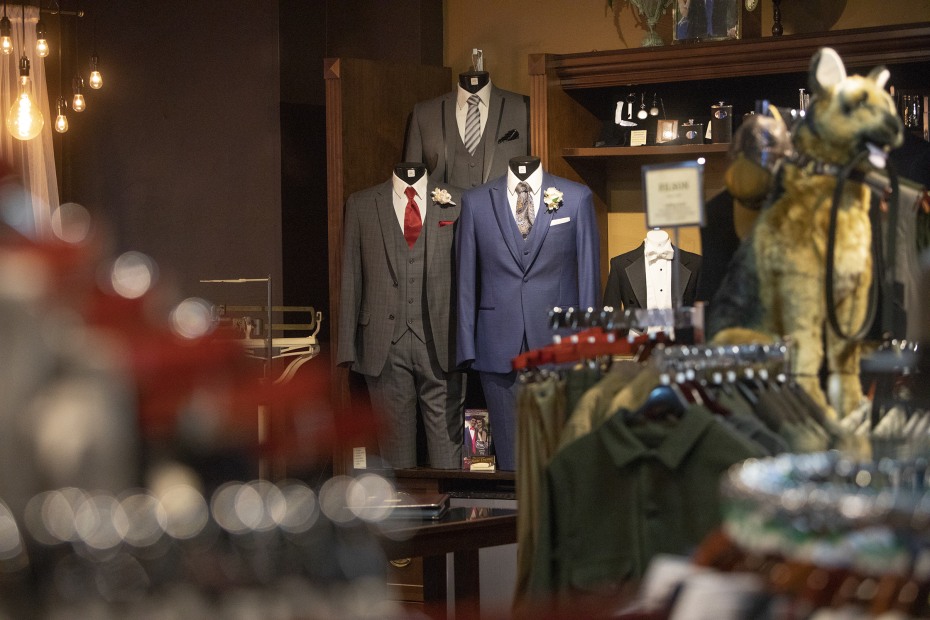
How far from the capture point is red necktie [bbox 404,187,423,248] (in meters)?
4.96

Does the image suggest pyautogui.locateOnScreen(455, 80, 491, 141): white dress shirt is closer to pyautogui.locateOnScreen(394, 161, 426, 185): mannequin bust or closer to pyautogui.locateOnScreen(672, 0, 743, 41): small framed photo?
pyautogui.locateOnScreen(394, 161, 426, 185): mannequin bust

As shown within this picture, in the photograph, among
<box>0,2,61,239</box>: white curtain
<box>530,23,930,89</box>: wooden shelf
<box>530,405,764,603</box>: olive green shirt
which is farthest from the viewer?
<box>0,2,61,239</box>: white curtain

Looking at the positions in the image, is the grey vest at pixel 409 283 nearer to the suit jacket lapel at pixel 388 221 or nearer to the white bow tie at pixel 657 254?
the suit jacket lapel at pixel 388 221

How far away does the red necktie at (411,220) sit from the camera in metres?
4.96

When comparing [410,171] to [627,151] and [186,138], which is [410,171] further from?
[186,138]

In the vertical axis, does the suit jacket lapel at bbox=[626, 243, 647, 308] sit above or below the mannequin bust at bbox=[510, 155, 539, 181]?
below

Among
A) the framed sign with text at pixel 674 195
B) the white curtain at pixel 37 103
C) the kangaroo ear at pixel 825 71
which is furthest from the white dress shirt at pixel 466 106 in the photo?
the kangaroo ear at pixel 825 71

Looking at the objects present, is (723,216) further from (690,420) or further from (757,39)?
(757,39)

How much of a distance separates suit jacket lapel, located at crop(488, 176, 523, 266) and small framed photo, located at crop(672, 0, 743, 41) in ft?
3.34

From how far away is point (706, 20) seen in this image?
4902 mm

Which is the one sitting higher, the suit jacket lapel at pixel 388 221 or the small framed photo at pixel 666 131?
the small framed photo at pixel 666 131

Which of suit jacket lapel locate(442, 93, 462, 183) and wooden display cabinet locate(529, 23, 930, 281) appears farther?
suit jacket lapel locate(442, 93, 462, 183)

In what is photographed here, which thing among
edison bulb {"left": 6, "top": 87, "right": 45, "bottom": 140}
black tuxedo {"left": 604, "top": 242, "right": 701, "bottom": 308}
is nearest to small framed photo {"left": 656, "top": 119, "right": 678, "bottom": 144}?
black tuxedo {"left": 604, "top": 242, "right": 701, "bottom": 308}

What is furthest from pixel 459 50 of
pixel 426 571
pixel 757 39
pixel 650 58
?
pixel 426 571
